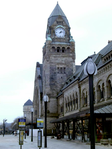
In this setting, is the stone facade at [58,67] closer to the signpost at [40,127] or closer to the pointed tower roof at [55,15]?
the pointed tower roof at [55,15]

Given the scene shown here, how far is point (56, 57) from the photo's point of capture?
66.6 meters

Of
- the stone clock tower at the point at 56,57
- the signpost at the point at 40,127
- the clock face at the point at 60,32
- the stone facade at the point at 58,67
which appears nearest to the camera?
the signpost at the point at 40,127

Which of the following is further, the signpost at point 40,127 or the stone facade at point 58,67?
the stone facade at point 58,67

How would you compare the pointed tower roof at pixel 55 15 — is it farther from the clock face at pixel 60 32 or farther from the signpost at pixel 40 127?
the signpost at pixel 40 127

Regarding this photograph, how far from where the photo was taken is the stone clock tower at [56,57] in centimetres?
6506

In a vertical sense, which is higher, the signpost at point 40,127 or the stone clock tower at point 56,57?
the stone clock tower at point 56,57

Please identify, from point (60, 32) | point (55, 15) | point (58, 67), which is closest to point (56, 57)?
point (58, 67)

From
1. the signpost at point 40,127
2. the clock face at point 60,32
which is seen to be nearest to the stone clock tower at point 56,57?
the clock face at point 60,32

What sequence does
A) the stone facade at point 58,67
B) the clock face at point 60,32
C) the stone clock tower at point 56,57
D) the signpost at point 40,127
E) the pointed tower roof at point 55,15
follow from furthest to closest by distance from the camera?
1. the pointed tower roof at point 55,15
2. the clock face at point 60,32
3. the stone clock tower at point 56,57
4. the stone facade at point 58,67
5. the signpost at point 40,127

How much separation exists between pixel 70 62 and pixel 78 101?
2264cm

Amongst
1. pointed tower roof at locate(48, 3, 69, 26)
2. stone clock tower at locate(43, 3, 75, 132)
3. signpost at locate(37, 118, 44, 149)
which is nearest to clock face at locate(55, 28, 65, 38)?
stone clock tower at locate(43, 3, 75, 132)

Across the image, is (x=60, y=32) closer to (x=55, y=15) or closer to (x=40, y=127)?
(x=55, y=15)

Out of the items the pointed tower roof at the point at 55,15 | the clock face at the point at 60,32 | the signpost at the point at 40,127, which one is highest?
the pointed tower roof at the point at 55,15

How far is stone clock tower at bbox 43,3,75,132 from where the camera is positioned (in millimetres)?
65062
